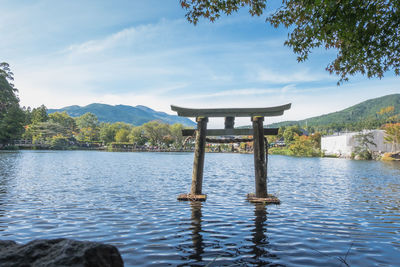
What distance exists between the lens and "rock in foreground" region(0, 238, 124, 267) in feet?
9.62

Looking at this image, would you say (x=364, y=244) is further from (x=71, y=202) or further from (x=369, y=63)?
(x=71, y=202)

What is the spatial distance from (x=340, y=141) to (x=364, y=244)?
9377 centimetres

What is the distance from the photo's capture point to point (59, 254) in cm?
306

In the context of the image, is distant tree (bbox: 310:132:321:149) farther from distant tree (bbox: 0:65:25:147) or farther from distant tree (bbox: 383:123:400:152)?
distant tree (bbox: 0:65:25:147)

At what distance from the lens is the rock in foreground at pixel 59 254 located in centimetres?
293

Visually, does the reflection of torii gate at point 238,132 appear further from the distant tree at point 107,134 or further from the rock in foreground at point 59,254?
the distant tree at point 107,134

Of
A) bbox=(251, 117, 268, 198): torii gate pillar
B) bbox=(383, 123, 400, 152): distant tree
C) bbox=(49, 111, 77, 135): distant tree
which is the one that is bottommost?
bbox=(251, 117, 268, 198): torii gate pillar

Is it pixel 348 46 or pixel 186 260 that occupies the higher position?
pixel 348 46

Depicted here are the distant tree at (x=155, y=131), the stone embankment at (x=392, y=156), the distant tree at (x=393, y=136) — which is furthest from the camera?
the distant tree at (x=155, y=131)

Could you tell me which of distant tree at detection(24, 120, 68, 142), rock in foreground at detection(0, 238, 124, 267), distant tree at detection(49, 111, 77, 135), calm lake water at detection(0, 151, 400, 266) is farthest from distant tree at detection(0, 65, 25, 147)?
rock in foreground at detection(0, 238, 124, 267)

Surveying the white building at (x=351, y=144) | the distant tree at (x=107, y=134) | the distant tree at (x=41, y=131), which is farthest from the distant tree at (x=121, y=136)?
the white building at (x=351, y=144)

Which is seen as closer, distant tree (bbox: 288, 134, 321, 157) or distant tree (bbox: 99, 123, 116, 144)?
distant tree (bbox: 288, 134, 321, 157)

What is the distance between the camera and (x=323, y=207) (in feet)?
41.9

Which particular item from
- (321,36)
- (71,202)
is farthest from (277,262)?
(71,202)
